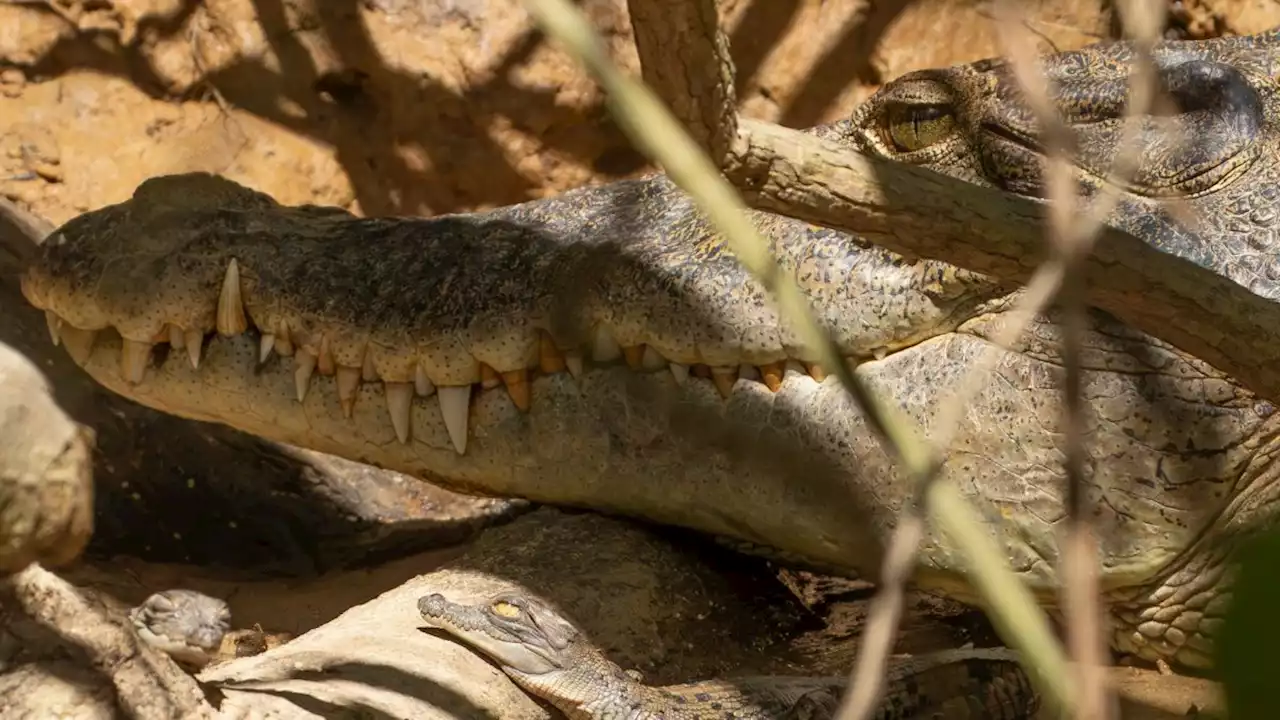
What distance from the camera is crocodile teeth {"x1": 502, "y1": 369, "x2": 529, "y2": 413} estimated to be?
2721 mm

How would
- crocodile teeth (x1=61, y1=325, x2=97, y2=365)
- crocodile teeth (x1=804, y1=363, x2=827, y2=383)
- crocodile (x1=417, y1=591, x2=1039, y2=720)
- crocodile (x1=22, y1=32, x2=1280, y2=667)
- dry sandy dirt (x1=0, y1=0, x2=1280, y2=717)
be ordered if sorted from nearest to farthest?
crocodile (x1=417, y1=591, x2=1039, y2=720), crocodile (x1=22, y1=32, x2=1280, y2=667), crocodile teeth (x1=804, y1=363, x2=827, y2=383), crocodile teeth (x1=61, y1=325, x2=97, y2=365), dry sandy dirt (x1=0, y1=0, x2=1280, y2=717)

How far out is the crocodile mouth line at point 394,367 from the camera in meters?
2.66

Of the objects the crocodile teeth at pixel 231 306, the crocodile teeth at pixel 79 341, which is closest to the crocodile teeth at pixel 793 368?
the crocodile teeth at pixel 231 306

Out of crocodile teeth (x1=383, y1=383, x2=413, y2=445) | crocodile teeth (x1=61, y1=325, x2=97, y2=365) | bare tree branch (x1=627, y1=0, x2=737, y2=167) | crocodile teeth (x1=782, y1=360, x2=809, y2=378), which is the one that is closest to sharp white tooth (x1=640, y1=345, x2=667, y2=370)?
crocodile teeth (x1=782, y1=360, x2=809, y2=378)

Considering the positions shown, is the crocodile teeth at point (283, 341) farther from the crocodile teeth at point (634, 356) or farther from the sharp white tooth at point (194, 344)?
the crocodile teeth at point (634, 356)

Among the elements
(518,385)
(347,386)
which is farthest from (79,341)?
(518,385)

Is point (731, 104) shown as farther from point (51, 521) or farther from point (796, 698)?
point (796, 698)

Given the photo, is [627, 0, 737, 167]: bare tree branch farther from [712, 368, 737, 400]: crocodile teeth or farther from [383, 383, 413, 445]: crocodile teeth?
[383, 383, 413, 445]: crocodile teeth

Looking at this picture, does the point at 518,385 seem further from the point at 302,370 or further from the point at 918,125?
the point at 918,125

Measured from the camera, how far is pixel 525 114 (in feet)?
14.9

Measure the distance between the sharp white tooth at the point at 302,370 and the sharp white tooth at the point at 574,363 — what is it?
0.53 meters

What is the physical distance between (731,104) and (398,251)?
153cm

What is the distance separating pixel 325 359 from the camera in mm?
2773

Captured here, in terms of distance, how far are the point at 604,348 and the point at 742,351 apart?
0.29 meters
